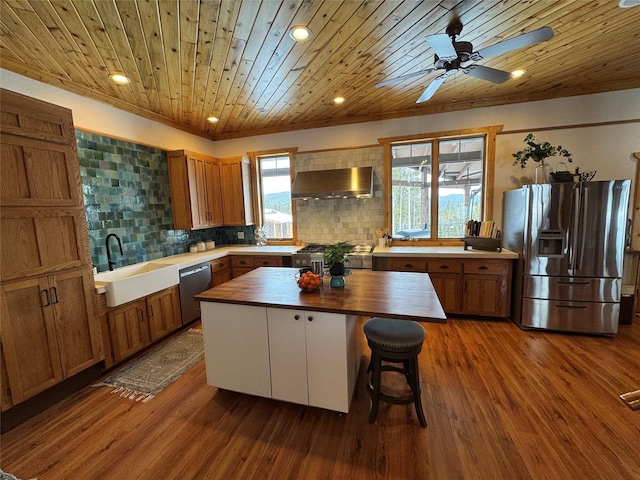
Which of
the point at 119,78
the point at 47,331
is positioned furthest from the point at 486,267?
the point at 119,78

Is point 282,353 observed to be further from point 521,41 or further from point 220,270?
point 521,41

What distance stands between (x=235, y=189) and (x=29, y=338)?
120 inches

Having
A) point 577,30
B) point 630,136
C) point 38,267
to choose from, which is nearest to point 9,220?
point 38,267

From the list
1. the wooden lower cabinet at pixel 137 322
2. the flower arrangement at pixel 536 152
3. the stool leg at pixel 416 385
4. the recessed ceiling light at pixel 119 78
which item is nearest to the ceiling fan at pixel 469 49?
the flower arrangement at pixel 536 152

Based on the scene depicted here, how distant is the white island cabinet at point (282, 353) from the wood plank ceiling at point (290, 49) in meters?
2.08

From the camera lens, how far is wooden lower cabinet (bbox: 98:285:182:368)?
259cm

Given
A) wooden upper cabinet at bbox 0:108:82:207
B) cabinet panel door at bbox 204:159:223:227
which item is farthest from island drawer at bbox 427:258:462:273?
wooden upper cabinet at bbox 0:108:82:207

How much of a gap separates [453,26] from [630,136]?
3.04 meters

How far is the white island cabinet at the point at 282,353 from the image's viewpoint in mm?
1847

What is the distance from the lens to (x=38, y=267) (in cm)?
203

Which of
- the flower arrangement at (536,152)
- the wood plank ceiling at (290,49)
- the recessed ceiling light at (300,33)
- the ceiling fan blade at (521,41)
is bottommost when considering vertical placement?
the flower arrangement at (536,152)

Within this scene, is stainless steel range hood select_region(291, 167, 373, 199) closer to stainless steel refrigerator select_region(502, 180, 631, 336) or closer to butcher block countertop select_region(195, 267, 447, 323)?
butcher block countertop select_region(195, 267, 447, 323)

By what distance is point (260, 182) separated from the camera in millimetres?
4812

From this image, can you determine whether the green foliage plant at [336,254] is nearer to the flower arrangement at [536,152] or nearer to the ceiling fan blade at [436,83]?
the ceiling fan blade at [436,83]
